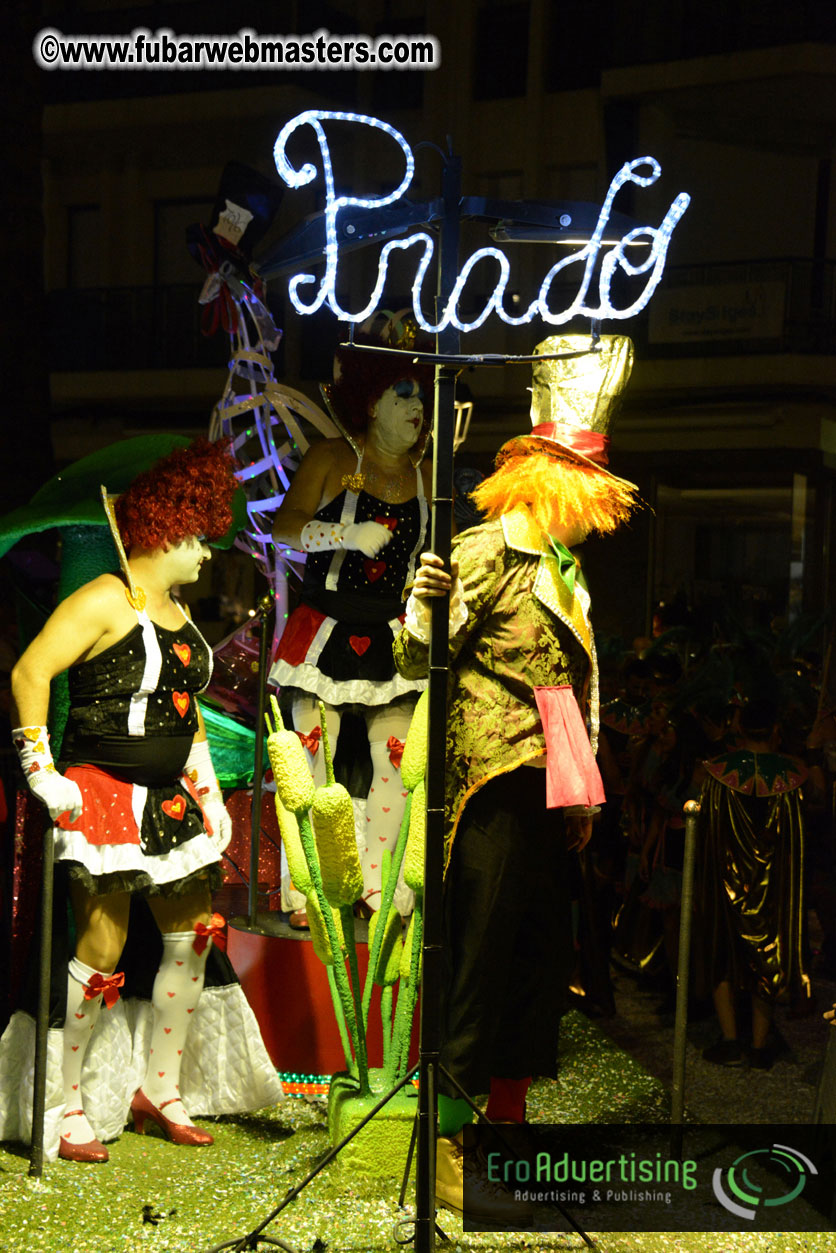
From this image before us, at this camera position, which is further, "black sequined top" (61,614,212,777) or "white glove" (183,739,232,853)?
"white glove" (183,739,232,853)

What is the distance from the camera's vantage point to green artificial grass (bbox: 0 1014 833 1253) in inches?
102

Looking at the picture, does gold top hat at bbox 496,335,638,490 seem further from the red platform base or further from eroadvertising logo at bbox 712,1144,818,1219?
eroadvertising logo at bbox 712,1144,818,1219

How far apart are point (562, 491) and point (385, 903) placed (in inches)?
38.9

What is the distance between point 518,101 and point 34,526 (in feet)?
8.57

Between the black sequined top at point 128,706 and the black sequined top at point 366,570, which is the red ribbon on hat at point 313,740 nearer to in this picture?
the black sequined top at point 366,570

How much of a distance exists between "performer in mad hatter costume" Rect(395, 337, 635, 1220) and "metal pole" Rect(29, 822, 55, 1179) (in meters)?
0.83

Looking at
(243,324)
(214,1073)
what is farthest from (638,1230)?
(243,324)

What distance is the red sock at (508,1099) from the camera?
2.85 m

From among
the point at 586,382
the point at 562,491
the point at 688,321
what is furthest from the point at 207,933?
the point at 688,321

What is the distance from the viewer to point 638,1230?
2725mm

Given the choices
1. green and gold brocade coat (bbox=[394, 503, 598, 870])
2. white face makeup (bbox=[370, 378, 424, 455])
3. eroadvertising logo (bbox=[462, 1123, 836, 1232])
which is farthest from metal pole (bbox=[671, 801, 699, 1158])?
white face makeup (bbox=[370, 378, 424, 455])

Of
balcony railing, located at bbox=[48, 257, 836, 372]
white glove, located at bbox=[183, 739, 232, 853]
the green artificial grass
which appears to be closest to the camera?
the green artificial grass

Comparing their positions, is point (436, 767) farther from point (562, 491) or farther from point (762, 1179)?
point (762, 1179)

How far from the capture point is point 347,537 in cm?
347
